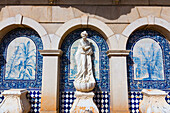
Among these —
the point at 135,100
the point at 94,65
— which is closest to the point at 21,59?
the point at 94,65

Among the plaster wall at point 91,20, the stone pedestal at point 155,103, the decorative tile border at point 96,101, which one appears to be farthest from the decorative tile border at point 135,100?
the decorative tile border at point 96,101

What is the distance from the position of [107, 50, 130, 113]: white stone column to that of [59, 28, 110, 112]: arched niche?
0.29 m

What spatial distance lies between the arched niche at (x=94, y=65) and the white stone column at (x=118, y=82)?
0.95 feet

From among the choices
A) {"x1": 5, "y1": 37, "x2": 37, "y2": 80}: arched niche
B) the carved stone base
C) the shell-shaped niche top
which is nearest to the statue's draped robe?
the shell-shaped niche top

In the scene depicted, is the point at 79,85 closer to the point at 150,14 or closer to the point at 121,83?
the point at 121,83

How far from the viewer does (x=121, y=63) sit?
5258 mm

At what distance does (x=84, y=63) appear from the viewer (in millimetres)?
5070

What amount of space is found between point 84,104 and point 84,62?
4.58 ft

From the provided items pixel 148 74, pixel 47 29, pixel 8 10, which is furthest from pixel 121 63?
pixel 8 10

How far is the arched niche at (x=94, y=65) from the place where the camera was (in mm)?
5434

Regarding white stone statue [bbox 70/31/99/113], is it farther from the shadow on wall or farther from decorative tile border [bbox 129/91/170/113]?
decorative tile border [bbox 129/91/170/113]

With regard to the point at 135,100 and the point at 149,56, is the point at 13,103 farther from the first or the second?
the point at 149,56

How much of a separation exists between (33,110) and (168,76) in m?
5.22

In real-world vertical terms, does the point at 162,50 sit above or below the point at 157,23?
below
